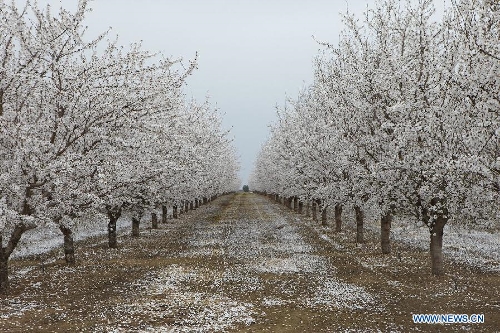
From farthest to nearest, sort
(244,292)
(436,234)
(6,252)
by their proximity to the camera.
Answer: (436,234)
(244,292)
(6,252)

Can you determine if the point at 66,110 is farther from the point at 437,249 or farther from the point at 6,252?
the point at 437,249

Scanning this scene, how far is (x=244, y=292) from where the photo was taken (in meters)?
17.2

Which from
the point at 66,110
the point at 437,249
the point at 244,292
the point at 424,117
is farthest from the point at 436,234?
the point at 66,110

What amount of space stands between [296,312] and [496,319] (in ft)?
20.0

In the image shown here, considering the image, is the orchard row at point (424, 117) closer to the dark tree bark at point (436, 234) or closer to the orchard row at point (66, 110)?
the dark tree bark at point (436, 234)

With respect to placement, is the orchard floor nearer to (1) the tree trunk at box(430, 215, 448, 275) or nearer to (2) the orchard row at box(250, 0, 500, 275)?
(1) the tree trunk at box(430, 215, 448, 275)

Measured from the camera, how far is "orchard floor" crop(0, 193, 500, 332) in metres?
13.4

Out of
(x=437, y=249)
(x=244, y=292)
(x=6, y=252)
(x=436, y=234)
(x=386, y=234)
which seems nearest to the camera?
(x=6, y=252)

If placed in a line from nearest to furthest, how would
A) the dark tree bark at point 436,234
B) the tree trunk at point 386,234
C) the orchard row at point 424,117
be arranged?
the orchard row at point 424,117 → the dark tree bark at point 436,234 → the tree trunk at point 386,234

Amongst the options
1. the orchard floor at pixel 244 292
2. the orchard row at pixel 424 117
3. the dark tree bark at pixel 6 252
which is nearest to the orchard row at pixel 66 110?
the dark tree bark at pixel 6 252

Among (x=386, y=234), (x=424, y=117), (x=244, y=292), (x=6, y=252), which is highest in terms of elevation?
(x=424, y=117)

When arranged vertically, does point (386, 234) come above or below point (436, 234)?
below

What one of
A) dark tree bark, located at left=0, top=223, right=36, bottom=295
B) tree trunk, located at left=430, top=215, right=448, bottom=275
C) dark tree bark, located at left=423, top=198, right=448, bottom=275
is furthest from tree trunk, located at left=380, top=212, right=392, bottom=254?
dark tree bark, located at left=0, top=223, right=36, bottom=295

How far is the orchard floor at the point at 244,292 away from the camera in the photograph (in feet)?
43.8
